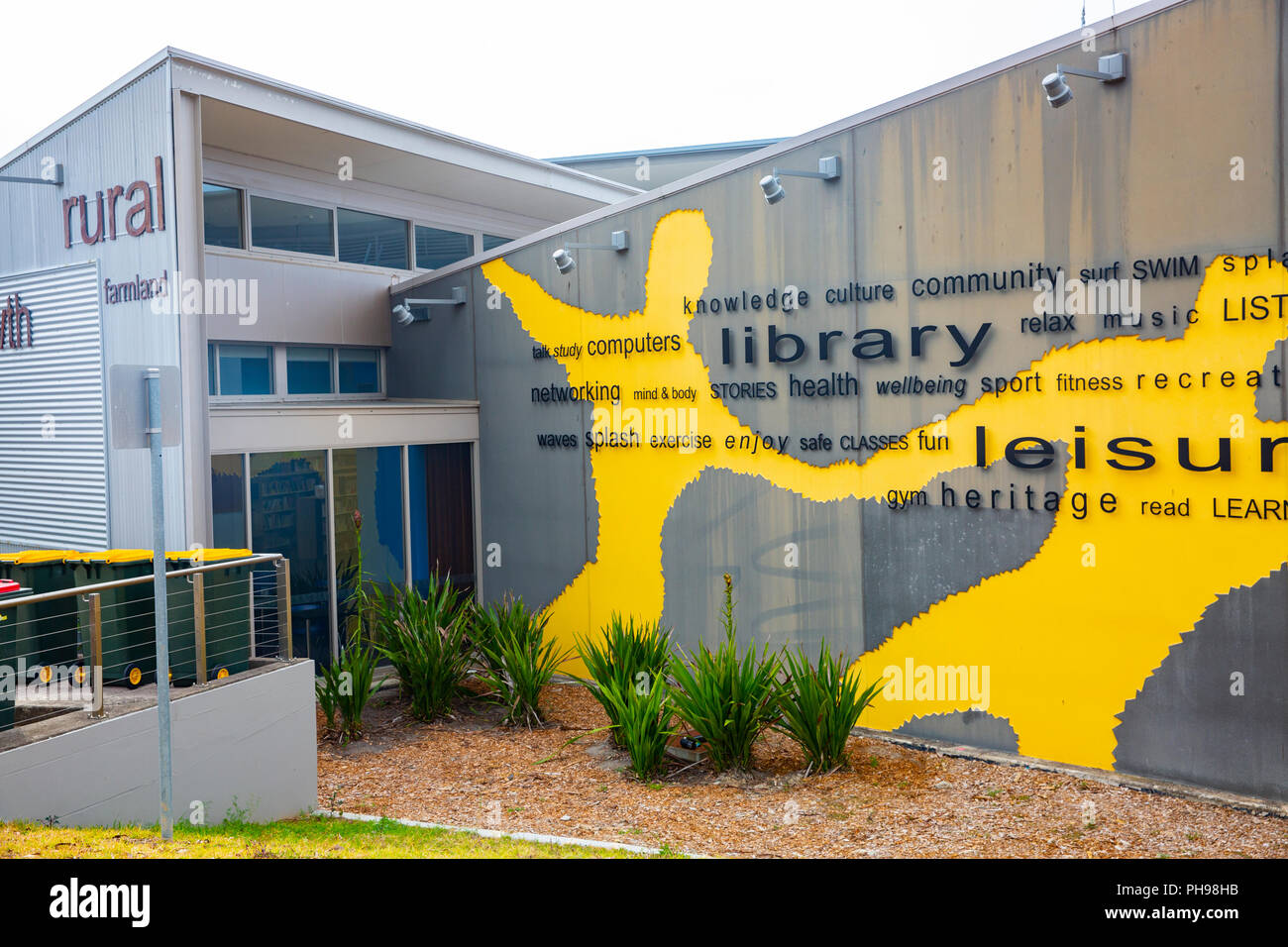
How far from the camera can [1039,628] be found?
→ 8633mm

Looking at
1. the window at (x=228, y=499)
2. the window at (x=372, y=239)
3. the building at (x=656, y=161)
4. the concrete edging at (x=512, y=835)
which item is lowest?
the concrete edging at (x=512, y=835)

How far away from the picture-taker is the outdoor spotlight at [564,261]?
11492 millimetres

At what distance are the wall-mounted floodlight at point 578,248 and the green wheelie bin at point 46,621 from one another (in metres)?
5.63

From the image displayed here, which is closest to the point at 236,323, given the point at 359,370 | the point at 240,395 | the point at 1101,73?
Result: the point at 240,395

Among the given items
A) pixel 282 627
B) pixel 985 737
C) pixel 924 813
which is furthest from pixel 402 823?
pixel 985 737

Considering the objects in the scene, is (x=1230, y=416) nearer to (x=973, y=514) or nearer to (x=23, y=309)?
(x=973, y=514)

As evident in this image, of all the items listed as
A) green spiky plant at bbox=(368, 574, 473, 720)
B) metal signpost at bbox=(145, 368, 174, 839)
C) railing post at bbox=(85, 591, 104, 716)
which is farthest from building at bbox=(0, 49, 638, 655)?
metal signpost at bbox=(145, 368, 174, 839)

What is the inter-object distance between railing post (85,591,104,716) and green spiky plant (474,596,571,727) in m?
3.89

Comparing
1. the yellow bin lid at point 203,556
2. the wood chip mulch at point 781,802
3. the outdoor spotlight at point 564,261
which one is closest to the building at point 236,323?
the yellow bin lid at point 203,556

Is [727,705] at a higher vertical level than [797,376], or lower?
lower

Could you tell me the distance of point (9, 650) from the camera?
6.85 meters

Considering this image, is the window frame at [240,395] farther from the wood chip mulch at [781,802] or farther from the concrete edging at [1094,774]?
the concrete edging at [1094,774]

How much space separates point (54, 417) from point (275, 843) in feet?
22.0

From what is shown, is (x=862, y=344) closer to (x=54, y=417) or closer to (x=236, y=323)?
(x=236, y=323)
